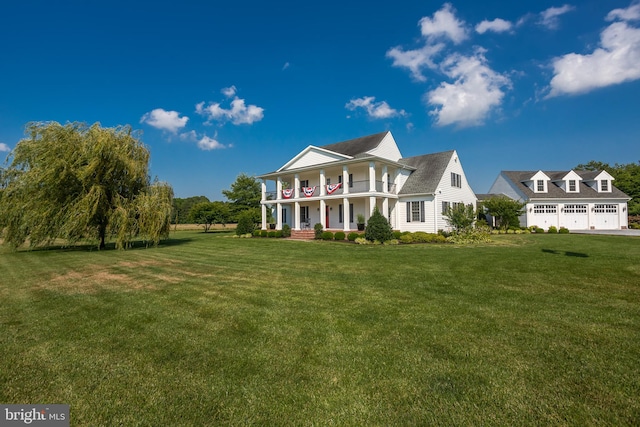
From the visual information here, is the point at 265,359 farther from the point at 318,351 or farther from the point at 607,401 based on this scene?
the point at 607,401

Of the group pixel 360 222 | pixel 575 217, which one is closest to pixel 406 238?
pixel 360 222

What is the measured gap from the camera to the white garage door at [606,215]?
1126 inches

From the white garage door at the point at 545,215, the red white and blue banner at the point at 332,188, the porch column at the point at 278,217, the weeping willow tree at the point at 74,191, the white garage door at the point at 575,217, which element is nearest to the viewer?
the weeping willow tree at the point at 74,191

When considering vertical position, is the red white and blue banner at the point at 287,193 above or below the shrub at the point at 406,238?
above

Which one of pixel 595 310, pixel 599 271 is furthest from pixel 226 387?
pixel 599 271

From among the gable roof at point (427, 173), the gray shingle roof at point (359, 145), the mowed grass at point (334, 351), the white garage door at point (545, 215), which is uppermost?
the gray shingle roof at point (359, 145)

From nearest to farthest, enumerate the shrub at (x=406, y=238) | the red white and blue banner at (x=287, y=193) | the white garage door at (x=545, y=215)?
the shrub at (x=406, y=238) < the red white and blue banner at (x=287, y=193) < the white garage door at (x=545, y=215)

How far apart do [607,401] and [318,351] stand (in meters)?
2.85

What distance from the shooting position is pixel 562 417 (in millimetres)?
2504

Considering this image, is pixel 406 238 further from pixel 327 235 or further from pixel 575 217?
pixel 575 217


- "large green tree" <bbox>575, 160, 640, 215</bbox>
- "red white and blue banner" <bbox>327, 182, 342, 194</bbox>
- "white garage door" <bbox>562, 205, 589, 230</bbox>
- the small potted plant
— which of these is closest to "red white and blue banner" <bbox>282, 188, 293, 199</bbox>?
"red white and blue banner" <bbox>327, 182, 342, 194</bbox>

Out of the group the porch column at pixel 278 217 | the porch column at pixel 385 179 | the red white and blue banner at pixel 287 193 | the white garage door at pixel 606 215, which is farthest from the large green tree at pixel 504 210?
the porch column at pixel 278 217

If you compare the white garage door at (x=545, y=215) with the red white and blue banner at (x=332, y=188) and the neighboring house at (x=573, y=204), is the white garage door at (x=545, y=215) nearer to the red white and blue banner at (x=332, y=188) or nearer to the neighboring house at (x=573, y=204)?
the neighboring house at (x=573, y=204)

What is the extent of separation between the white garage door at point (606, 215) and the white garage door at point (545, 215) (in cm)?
407
